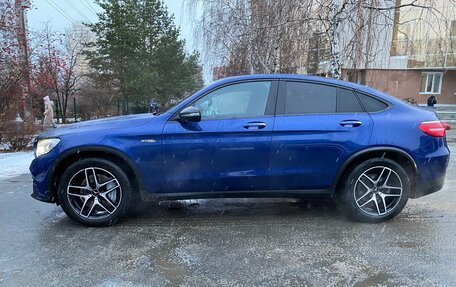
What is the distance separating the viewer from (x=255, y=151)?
12.8ft

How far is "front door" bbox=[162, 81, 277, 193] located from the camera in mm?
3877

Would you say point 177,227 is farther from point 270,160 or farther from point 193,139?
point 270,160

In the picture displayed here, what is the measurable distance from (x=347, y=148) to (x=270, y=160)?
852mm

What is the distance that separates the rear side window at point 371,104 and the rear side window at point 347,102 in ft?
0.22

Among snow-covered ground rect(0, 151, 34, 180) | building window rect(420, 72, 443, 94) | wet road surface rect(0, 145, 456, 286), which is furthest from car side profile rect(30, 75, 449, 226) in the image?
building window rect(420, 72, 443, 94)

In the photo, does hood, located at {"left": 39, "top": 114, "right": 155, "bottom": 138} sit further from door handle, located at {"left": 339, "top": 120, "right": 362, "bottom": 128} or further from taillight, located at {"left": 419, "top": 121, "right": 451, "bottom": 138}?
taillight, located at {"left": 419, "top": 121, "right": 451, "bottom": 138}

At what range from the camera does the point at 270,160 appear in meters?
3.94

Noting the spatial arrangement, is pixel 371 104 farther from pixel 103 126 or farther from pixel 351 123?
pixel 103 126

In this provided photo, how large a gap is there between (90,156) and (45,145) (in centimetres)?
50

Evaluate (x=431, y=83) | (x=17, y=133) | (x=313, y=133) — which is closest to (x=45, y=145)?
(x=313, y=133)

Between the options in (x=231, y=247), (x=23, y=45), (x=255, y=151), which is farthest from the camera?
(x=23, y=45)

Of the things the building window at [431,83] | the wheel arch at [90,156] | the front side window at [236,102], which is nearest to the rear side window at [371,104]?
the front side window at [236,102]

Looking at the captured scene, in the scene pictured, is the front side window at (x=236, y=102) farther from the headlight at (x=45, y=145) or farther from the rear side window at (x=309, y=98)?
the headlight at (x=45, y=145)

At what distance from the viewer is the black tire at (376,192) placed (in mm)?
4043
